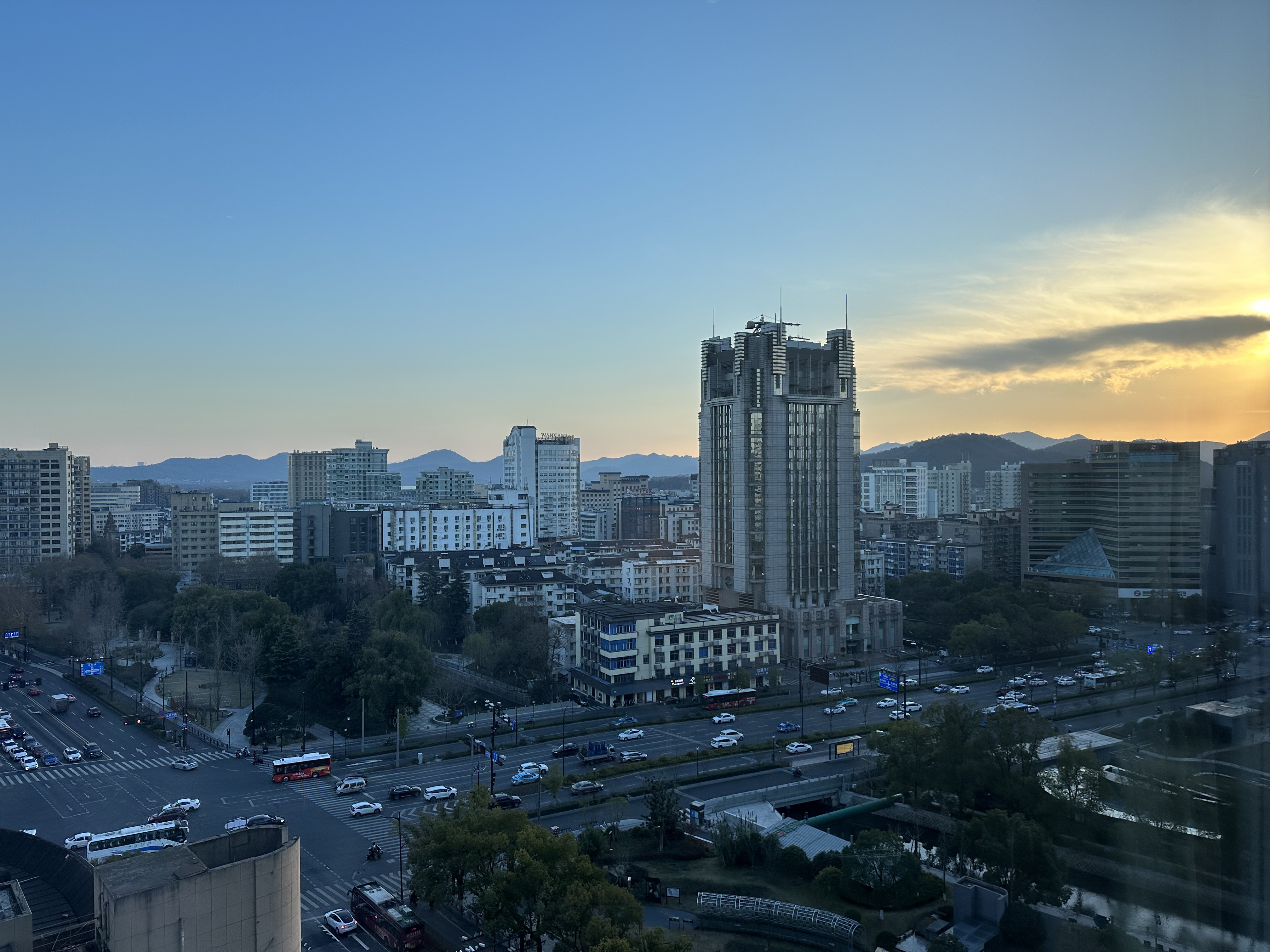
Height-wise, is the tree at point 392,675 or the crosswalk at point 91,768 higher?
the tree at point 392,675

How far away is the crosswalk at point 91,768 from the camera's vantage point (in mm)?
9648

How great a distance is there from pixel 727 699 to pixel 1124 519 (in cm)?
708

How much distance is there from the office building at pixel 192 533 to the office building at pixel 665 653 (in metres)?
16.4

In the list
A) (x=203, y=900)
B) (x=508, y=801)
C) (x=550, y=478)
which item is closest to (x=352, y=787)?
(x=508, y=801)

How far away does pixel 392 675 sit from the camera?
11.7m

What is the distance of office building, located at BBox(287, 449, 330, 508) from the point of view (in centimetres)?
4322

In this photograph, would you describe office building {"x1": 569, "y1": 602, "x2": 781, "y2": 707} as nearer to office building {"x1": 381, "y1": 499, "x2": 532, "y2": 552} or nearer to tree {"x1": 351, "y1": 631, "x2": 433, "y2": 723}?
tree {"x1": 351, "y1": 631, "x2": 433, "y2": 723}

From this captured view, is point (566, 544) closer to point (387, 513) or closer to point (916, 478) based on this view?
point (387, 513)

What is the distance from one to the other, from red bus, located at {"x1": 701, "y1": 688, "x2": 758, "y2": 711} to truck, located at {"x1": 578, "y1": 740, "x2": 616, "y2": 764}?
2.64 m

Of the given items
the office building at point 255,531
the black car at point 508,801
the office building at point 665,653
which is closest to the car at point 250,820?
the black car at point 508,801

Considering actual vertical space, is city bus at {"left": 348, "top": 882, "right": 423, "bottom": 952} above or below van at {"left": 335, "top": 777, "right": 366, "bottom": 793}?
above

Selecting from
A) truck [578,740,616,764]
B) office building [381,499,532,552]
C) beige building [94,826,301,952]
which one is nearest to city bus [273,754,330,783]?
truck [578,740,616,764]

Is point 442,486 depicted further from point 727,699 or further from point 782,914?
point 782,914

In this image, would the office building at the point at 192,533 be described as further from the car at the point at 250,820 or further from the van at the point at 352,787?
the car at the point at 250,820
